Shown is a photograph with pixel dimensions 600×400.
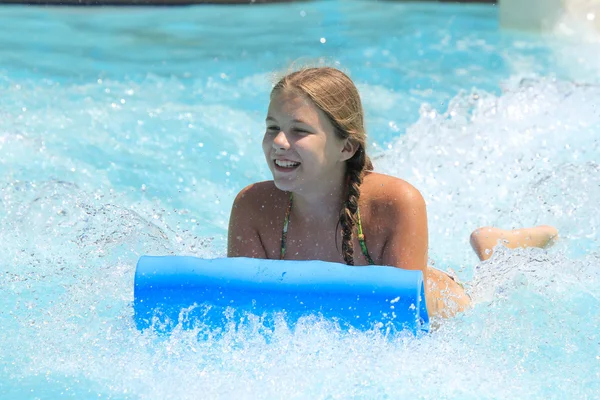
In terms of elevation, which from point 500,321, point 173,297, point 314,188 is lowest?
point 500,321

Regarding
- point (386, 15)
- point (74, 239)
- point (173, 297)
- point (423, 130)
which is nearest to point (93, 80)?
point (423, 130)

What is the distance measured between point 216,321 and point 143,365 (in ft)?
0.86

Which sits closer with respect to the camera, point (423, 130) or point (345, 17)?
point (423, 130)

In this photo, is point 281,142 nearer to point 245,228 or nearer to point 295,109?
point 295,109

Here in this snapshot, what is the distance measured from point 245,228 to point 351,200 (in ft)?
1.36

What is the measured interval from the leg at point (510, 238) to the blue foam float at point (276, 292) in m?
1.32

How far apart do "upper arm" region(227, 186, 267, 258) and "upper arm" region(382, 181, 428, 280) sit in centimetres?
51

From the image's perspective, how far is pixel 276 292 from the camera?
2.80 meters

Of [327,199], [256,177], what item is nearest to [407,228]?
[327,199]

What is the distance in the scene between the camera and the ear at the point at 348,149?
3.15 meters

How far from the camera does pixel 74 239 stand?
410 cm

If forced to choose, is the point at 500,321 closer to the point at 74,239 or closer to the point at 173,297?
the point at 173,297

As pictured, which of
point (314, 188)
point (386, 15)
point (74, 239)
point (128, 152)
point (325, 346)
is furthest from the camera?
point (386, 15)

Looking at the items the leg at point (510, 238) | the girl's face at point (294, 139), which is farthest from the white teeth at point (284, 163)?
the leg at point (510, 238)
